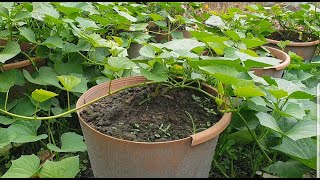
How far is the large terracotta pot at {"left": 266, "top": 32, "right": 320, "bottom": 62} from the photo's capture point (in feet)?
7.63

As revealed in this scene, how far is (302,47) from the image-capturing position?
7.73 feet

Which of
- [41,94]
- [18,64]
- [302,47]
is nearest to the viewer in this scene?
[41,94]

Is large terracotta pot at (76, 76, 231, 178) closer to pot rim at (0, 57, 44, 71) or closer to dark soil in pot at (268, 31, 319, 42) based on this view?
pot rim at (0, 57, 44, 71)

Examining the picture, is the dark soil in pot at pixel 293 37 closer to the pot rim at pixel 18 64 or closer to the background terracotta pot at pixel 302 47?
the background terracotta pot at pixel 302 47

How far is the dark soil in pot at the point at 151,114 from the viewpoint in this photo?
1079mm

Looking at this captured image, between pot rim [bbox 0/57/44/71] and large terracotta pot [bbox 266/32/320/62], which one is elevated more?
pot rim [bbox 0/57/44/71]

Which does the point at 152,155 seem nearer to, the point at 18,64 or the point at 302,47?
the point at 18,64

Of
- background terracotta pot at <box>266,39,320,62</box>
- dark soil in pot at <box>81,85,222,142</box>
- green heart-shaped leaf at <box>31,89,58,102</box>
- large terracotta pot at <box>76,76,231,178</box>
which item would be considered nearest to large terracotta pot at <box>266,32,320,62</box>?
background terracotta pot at <box>266,39,320,62</box>

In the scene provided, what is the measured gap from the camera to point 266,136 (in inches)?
48.8

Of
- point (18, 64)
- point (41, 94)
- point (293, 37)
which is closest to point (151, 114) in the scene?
point (41, 94)

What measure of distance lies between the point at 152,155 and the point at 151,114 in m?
0.23

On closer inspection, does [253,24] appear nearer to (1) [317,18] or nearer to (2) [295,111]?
(1) [317,18]

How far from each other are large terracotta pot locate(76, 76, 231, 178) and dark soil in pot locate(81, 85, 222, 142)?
0.14 feet

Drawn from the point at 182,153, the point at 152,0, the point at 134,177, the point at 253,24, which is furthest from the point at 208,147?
the point at 152,0
